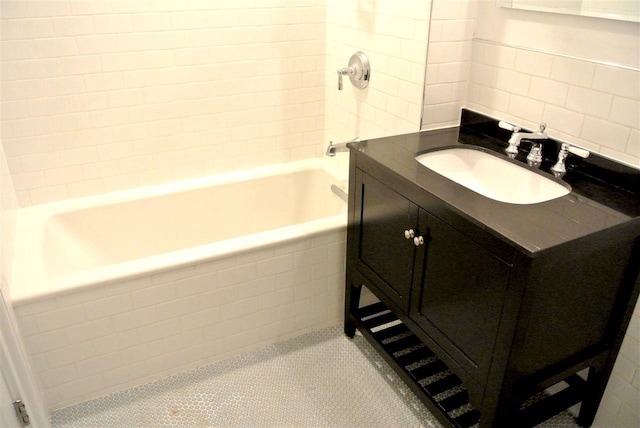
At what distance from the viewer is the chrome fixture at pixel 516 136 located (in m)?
1.64

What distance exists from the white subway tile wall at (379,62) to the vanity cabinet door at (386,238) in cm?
41

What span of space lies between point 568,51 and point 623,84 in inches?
8.7

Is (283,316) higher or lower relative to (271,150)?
lower

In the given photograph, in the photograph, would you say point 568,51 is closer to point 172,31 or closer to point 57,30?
point 172,31

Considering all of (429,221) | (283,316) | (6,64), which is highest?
(6,64)

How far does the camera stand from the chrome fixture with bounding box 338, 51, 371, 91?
2189mm

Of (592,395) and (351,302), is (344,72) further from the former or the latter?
(592,395)

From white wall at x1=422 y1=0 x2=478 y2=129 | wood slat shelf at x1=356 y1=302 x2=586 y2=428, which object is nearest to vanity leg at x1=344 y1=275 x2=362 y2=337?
wood slat shelf at x1=356 y1=302 x2=586 y2=428

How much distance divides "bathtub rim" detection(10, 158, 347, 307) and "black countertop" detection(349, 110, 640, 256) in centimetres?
46

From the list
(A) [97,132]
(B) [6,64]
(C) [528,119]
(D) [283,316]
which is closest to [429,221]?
(C) [528,119]

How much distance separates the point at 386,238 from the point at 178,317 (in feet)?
2.72

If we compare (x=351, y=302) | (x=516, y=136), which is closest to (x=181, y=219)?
(x=351, y=302)

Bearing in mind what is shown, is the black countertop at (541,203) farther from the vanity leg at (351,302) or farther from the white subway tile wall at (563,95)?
the vanity leg at (351,302)

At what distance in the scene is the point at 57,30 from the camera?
79.4 inches
